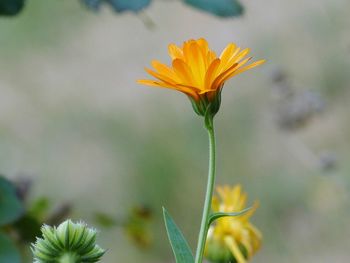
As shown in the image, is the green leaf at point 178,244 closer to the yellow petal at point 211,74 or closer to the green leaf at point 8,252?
the yellow petal at point 211,74

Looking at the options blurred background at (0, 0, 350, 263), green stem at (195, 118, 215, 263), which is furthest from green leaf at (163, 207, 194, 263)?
blurred background at (0, 0, 350, 263)

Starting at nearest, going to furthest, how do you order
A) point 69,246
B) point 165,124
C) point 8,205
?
point 69,246 → point 8,205 → point 165,124

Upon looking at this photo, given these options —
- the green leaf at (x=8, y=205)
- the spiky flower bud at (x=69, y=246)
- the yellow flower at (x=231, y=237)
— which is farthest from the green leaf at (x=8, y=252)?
the spiky flower bud at (x=69, y=246)

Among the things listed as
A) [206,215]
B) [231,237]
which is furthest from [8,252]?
[206,215]

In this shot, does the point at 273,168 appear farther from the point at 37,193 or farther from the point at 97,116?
the point at 37,193

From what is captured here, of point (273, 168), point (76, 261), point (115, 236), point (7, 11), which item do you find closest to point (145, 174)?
point (115, 236)

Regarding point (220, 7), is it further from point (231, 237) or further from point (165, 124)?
point (165, 124)
